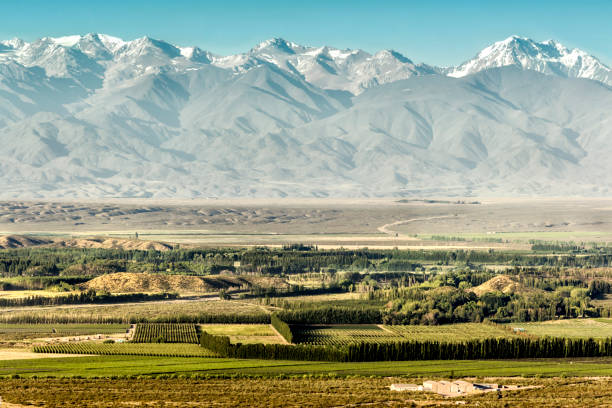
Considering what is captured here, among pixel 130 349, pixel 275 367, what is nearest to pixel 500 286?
pixel 275 367

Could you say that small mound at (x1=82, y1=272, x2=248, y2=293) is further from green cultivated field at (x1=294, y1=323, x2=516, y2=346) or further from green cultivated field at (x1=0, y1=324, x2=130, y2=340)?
green cultivated field at (x1=294, y1=323, x2=516, y2=346)

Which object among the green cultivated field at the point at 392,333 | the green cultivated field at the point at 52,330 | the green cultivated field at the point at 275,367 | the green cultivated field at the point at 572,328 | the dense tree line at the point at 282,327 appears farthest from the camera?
the green cultivated field at the point at 572,328

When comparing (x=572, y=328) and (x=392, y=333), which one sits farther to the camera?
(x=572, y=328)

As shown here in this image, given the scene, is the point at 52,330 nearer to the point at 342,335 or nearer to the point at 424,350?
the point at 342,335

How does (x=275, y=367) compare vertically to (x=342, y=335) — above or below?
below

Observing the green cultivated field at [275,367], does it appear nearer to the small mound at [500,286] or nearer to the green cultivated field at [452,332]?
the green cultivated field at [452,332]

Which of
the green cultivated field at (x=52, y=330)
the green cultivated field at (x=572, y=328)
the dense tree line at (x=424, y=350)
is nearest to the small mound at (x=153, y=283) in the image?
the green cultivated field at (x=52, y=330)
